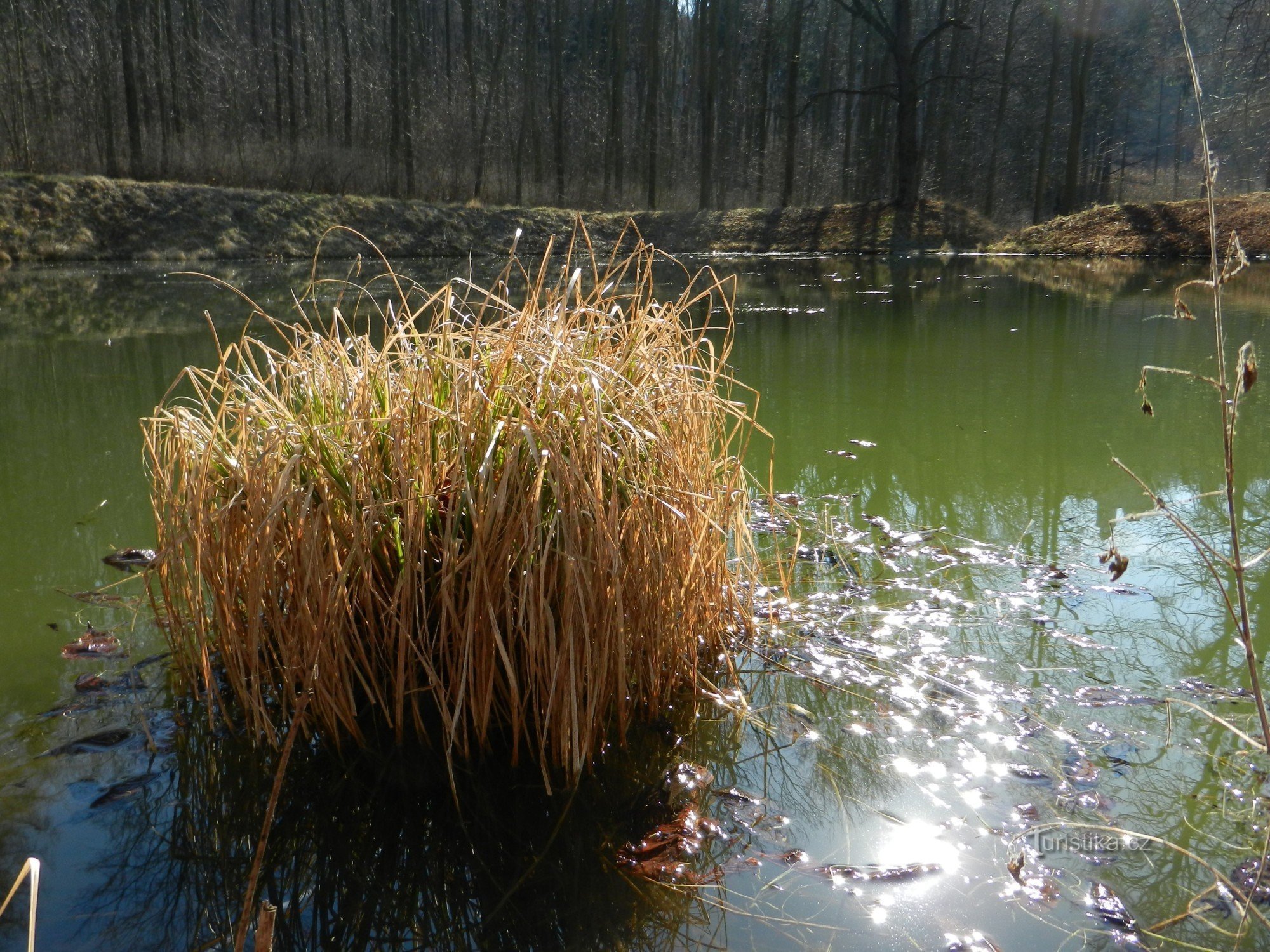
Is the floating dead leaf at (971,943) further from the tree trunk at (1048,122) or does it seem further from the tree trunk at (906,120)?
the tree trunk at (1048,122)

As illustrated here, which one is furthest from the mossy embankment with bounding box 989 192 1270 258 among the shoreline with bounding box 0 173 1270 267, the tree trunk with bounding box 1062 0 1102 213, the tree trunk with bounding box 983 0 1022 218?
the tree trunk with bounding box 983 0 1022 218

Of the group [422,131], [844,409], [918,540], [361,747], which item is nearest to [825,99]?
[422,131]

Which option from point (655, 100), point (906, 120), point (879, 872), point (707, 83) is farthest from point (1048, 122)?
point (879, 872)

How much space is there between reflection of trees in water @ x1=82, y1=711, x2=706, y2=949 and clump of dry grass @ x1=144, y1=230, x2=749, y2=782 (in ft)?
0.29

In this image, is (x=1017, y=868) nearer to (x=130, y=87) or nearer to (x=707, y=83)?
(x=130, y=87)

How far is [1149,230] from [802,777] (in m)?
16.2

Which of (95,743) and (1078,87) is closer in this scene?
(95,743)

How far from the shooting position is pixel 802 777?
189cm

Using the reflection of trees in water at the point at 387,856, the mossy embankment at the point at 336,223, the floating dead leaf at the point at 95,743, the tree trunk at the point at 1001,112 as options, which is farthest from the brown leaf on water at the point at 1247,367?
the tree trunk at the point at 1001,112

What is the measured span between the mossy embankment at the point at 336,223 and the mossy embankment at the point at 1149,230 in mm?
1536

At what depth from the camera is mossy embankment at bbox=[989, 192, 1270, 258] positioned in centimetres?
1411

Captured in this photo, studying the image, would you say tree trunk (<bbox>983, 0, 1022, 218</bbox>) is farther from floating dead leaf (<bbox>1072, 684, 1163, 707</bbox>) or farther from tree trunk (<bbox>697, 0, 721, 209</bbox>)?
floating dead leaf (<bbox>1072, 684, 1163, 707</bbox>)

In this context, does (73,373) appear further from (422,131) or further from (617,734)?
(422,131)

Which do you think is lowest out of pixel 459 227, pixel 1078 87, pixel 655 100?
pixel 459 227
